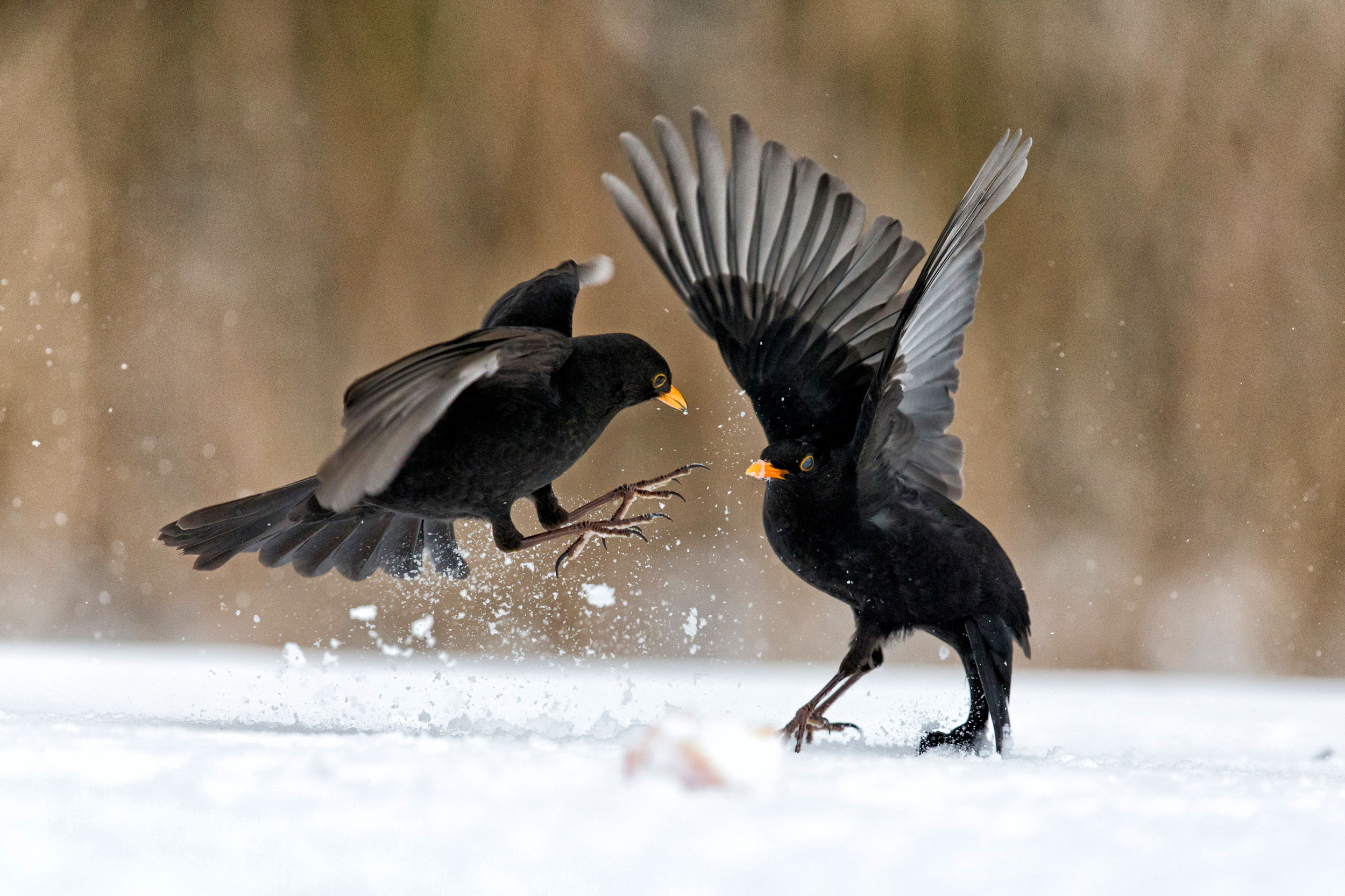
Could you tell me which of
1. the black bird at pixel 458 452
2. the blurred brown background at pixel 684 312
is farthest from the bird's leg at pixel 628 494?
the blurred brown background at pixel 684 312

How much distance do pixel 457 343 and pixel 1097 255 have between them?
246 centimetres

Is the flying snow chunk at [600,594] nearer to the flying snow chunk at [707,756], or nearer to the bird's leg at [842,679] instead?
the bird's leg at [842,679]

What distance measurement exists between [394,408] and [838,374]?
75 cm

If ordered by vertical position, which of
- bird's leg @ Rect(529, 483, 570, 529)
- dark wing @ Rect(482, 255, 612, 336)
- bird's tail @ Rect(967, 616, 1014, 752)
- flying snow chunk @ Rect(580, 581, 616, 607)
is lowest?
bird's tail @ Rect(967, 616, 1014, 752)

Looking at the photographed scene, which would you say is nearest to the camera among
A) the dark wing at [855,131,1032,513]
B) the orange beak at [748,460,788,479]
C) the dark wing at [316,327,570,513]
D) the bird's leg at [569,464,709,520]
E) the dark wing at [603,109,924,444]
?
the dark wing at [316,327,570,513]

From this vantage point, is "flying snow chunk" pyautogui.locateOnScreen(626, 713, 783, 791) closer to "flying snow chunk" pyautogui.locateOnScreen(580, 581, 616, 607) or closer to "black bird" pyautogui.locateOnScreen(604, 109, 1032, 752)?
"black bird" pyautogui.locateOnScreen(604, 109, 1032, 752)

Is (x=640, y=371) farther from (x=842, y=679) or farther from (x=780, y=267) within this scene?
→ (x=842, y=679)

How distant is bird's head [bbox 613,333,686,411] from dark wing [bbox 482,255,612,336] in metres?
0.16

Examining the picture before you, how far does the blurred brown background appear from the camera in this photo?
10.9 ft

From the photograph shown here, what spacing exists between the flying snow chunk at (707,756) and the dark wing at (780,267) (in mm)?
750

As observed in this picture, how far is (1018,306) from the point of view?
3.36 m

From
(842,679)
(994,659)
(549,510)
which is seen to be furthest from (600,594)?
(994,659)

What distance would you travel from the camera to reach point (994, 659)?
178cm

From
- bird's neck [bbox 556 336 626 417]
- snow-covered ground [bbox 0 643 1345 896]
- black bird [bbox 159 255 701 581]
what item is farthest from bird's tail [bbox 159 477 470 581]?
bird's neck [bbox 556 336 626 417]
